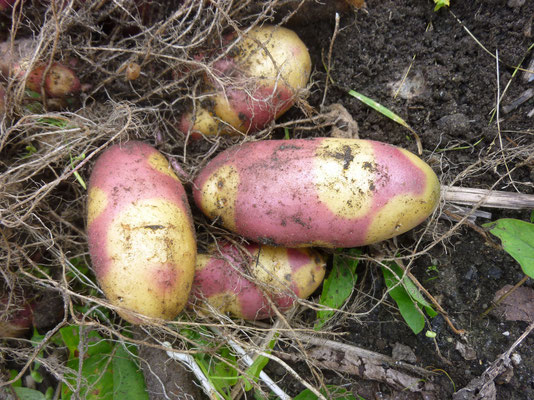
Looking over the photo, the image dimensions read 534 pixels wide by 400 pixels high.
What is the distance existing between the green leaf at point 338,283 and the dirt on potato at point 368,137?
4 cm

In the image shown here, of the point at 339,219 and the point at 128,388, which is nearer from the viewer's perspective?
the point at 339,219

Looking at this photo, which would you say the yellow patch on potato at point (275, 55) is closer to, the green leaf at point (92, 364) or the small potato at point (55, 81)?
the small potato at point (55, 81)

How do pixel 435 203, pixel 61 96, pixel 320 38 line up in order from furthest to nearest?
A: pixel 320 38 < pixel 61 96 < pixel 435 203

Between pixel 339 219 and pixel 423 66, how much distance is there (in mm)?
594

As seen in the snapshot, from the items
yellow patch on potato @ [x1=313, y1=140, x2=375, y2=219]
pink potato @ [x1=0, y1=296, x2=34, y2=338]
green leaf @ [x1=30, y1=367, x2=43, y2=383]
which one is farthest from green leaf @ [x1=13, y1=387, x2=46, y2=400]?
yellow patch on potato @ [x1=313, y1=140, x2=375, y2=219]

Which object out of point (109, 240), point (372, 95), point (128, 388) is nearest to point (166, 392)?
point (128, 388)

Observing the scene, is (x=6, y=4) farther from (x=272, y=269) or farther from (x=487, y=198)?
(x=487, y=198)

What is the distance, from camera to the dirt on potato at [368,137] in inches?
46.2

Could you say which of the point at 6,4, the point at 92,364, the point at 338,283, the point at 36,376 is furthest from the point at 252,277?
the point at 6,4

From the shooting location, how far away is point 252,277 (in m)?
1.20

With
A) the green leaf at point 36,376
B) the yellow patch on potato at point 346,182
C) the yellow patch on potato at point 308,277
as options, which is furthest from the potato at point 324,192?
the green leaf at point 36,376

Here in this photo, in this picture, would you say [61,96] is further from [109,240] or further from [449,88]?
[449,88]

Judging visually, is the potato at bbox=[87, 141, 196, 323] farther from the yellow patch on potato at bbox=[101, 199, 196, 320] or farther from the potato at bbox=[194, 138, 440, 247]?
the potato at bbox=[194, 138, 440, 247]

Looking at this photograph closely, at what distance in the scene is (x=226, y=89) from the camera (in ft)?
4.07
